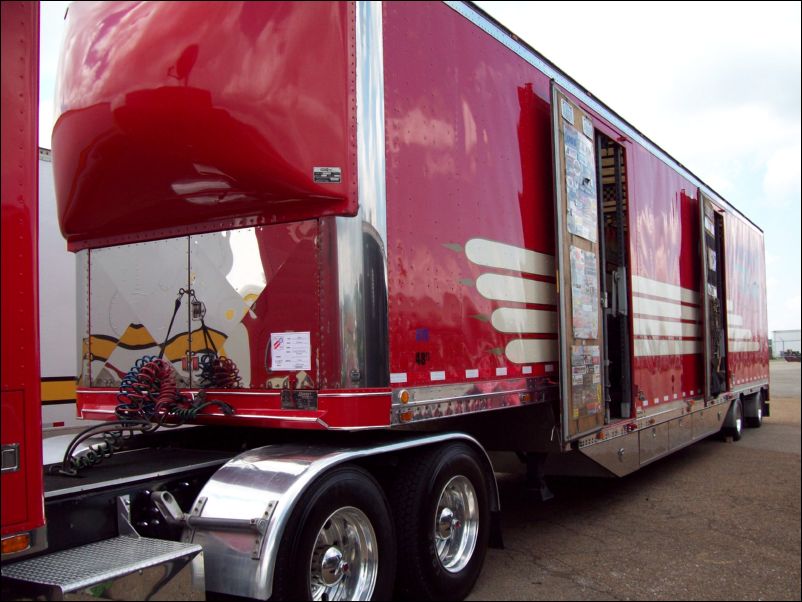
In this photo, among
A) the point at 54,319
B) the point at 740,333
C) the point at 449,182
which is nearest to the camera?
the point at 449,182

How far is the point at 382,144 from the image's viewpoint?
386cm

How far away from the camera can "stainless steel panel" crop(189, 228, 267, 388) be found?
3969 millimetres

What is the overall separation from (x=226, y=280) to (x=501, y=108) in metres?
2.32

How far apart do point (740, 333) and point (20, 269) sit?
11.3m

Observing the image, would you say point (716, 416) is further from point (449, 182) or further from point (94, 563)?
point (94, 563)

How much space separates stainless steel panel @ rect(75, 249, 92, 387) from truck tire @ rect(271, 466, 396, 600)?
84.8 inches

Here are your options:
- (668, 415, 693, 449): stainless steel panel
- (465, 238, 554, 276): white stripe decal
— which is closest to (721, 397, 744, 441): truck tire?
(668, 415, 693, 449): stainless steel panel

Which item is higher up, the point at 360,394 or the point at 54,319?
the point at 54,319

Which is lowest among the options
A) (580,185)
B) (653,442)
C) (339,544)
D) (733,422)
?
(733,422)

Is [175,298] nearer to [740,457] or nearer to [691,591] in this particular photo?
[691,591]

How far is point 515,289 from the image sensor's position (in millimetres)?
5047

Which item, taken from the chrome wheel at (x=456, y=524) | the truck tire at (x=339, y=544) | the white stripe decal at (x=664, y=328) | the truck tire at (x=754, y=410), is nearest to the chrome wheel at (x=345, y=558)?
the truck tire at (x=339, y=544)

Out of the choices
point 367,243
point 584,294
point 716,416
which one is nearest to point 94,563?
point 367,243

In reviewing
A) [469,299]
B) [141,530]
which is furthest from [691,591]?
[141,530]
